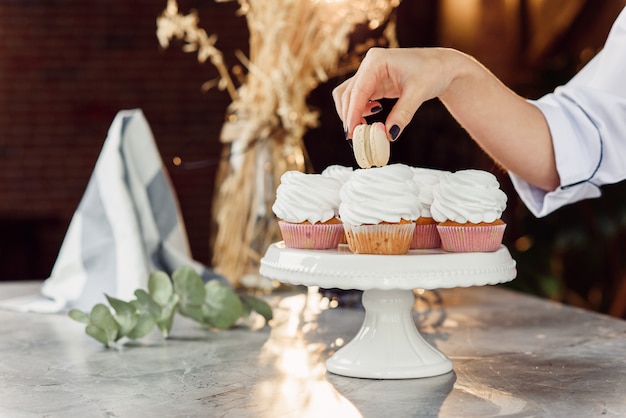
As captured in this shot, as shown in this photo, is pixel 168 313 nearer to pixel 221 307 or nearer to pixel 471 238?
pixel 221 307

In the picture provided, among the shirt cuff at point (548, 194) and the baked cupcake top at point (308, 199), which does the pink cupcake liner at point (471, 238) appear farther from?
the shirt cuff at point (548, 194)

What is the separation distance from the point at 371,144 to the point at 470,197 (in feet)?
0.44

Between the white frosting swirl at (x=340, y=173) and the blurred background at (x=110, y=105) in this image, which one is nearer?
the white frosting swirl at (x=340, y=173)

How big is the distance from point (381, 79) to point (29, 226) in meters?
4.13

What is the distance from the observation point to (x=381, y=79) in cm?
102

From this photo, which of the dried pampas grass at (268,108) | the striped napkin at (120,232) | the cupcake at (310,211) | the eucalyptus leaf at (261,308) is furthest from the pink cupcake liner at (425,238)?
the dried pampas grass at (268,108)

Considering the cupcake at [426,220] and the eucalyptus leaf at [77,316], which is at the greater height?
the cupcake at [426,220]

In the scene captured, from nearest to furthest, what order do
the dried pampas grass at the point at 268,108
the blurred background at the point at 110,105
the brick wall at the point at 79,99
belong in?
the dried pampas grass at the point at 268,108 → the blurred background at the point at 110,105 → the brick wall at the point at 79,99

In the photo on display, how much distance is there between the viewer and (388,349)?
0.94 meters

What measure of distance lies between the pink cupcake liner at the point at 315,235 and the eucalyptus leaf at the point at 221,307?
201mm

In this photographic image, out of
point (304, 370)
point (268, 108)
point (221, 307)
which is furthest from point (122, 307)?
point (268, 108)

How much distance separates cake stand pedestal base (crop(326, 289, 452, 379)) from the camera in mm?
914

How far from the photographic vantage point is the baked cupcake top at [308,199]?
101 centimetres

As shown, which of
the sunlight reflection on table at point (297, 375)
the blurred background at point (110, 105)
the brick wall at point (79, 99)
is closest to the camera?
the sunlight reflection on table at point (297, 375)
